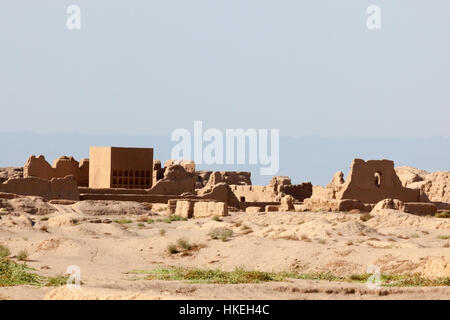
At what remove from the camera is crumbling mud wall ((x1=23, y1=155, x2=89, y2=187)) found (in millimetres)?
49625

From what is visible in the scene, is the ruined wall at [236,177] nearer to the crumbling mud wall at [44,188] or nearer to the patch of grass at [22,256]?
the crumbling mud wall at [44,188]

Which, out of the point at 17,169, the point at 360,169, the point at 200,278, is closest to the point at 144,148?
the point at 360,169

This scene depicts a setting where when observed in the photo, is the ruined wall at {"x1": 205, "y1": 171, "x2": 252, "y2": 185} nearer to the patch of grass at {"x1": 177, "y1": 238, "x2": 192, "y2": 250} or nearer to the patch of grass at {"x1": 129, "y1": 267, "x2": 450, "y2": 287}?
the patch of grass at {"x1": 177, "y1": 238, "x2": 192, "y2": 250}

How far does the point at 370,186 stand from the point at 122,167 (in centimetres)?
1376

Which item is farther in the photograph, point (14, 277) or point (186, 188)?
point (186, 188)

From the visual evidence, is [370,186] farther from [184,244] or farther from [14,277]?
[14,277]

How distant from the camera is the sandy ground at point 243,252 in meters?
13.4

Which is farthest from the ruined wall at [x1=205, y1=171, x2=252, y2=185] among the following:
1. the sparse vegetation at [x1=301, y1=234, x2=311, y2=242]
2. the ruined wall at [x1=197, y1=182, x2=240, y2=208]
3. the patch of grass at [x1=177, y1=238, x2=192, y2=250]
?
the patch of grass at [x1=177, y1=238, x2=192, y2=250]

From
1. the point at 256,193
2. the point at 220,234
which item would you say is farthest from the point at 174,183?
the point at 220,234

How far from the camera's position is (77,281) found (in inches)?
596

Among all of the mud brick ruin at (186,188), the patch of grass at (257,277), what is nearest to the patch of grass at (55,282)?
the patch of grass at (257,277)

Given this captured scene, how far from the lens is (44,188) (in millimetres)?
41625

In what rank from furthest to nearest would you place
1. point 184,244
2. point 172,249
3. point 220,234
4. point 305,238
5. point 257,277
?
point 220,234 < point 305,238 < point 184,244 < point 172,249 < point 257,277

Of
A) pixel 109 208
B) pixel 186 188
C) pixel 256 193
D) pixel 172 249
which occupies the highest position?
pixel 186 188
